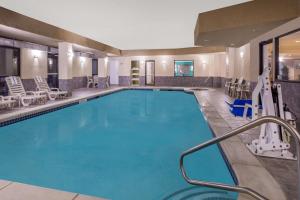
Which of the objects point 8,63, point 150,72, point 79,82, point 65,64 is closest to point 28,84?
point 8,63

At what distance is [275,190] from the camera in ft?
8.21

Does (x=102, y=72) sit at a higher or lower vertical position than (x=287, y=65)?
higher

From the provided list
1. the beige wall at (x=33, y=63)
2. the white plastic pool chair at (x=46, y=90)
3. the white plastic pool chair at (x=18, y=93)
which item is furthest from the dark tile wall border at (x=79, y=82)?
the white plastic pool chair at (x=18, y=93)

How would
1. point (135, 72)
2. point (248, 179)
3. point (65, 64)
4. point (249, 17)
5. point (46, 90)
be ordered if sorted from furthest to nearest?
point (135, 72)
point (65, 64)
point (46, 90)
point (249, 17)
point (248, 179)

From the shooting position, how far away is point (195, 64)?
18.6 meters

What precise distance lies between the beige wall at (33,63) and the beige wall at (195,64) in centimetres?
820

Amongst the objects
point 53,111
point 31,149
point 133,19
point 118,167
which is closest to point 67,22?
point 133,19

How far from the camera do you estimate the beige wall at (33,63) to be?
11.2m

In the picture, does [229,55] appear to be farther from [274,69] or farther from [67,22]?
[67,22]

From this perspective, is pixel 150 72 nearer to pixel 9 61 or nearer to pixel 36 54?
pixel 36 54

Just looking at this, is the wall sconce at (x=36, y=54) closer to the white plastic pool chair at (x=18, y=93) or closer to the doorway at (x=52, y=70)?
the doorway at (x=52, y=70)

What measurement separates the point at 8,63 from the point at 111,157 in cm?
865

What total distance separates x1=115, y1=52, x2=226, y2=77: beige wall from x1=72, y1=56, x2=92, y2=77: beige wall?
3.06 m

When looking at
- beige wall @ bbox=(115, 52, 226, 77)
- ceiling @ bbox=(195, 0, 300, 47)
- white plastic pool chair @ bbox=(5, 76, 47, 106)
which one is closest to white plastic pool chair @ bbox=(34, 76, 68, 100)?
white plastic pool chair @ bbox=(5, 76, 47, 106)
